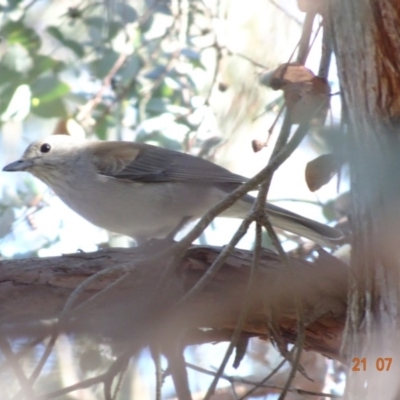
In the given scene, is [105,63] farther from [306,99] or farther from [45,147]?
[306,99]

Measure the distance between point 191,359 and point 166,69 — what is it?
9.11ft

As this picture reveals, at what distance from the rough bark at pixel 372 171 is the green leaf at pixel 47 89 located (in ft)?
10.4

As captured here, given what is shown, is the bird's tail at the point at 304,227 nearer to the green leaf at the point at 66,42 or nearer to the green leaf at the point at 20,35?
the green leaf at the point at 66,42

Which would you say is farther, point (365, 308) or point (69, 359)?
point (69, 359)

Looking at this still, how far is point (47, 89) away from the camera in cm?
561

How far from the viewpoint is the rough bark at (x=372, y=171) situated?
2.37 m

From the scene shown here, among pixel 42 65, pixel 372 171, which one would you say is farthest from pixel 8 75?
pixel 372 171

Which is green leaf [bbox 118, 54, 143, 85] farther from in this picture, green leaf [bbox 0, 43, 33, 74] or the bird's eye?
the bird's eye

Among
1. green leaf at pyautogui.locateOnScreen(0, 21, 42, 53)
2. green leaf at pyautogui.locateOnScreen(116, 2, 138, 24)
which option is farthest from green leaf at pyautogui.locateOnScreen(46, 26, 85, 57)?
green leaf at pyautogui.locateOnScreen(116, 2, 138, 24)

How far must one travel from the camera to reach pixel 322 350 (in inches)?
148

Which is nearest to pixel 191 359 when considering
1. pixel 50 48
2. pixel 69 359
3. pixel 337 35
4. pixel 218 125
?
pixel 69 359

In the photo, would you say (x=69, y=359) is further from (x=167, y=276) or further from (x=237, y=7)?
(x=237, y=7)

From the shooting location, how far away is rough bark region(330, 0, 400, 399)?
2.37 metres

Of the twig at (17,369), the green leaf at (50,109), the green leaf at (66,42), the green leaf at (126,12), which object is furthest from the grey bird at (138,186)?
the twig at (17,369)
